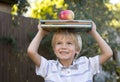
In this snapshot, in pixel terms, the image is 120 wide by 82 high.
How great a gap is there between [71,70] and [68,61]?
96 mm

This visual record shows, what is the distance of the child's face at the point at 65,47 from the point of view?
11.6 ft

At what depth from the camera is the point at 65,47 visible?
353 centimetres

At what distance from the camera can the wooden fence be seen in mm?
7930

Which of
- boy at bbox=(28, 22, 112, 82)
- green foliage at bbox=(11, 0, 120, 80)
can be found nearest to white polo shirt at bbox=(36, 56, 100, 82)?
boy at bbox=(28, 22, 112, 82)

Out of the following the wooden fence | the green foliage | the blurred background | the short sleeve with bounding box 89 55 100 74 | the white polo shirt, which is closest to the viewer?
the white polo shirt

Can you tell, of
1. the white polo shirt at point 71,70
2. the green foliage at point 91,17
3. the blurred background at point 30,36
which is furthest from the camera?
the blurred background at point 30,36

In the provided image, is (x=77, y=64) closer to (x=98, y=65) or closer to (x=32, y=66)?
(x=98, y=65)

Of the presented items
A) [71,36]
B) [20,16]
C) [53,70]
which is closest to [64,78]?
[53,70]

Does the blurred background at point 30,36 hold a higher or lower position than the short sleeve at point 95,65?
lower

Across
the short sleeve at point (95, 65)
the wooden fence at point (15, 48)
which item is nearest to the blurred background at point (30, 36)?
the wooden fence at point (15, 48)

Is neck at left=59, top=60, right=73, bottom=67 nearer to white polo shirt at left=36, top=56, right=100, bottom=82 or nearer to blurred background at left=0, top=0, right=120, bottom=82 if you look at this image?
white polo shirt at left=36, top=56, right=100, bottom=82

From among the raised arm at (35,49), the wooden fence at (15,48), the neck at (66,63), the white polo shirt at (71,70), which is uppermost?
the raised arm at (35,49)

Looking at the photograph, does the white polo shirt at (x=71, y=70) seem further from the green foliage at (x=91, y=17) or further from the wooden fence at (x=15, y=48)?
the wooden fence at (x=15, y=48)

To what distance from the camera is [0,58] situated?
8.02 meters
